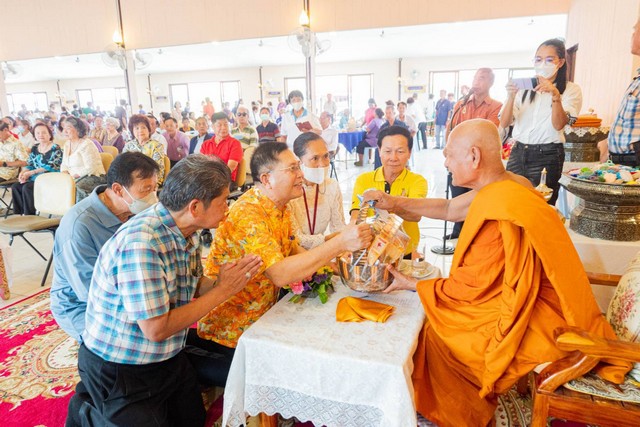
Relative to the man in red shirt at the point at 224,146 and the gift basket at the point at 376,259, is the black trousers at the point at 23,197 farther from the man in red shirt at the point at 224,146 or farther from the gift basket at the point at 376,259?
the gift basket at the point at 376,259

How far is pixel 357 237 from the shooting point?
150 cm

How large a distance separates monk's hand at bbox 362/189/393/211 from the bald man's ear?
22.5 inches

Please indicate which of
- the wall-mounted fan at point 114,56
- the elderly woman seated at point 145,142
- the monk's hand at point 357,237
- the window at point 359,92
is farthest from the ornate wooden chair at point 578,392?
the window at point 359,92

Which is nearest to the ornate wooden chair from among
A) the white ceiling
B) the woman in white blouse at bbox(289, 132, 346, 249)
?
the woman in white blouse at bbox(289, 132, 346, 249)

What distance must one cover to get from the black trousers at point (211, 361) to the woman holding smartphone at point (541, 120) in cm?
271

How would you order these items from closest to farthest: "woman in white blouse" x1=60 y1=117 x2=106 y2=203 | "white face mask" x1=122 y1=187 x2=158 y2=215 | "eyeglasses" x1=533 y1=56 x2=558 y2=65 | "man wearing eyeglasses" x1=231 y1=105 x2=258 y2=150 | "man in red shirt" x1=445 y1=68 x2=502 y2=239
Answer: "white face mask" x1=122 y1=187 x2=158 y2=215, "eyeglasses" x1=533 y1=56 x2=558 y2=65, "man in red shirt" x1=445 y1=68 x2=502 y2=239, "woman in white blouse" x1=60 y1=117 x2=106 y2=203, "man wearing eyeglasses" x1=231 y1=105 x2=258 y2=150

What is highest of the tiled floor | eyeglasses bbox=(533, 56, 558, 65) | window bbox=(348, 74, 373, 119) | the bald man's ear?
window bbox=(348, 74, 373, 119)

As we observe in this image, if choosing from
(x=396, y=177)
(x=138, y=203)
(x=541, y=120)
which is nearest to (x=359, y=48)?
(x=541, y=120)

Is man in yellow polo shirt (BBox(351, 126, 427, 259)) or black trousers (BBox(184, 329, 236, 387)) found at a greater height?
man in yellow polo shirt (BBox(351, 126, 427, 259))

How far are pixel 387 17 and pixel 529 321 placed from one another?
650 cm

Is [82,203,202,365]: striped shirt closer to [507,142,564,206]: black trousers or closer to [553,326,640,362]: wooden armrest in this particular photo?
[553,326,640,362]: wooden armrest

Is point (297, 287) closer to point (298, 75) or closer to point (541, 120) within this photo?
point (541, 120)

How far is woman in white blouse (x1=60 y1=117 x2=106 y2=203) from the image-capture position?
4.69 meters

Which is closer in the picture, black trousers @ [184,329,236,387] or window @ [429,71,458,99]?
black trousers @ [184,329,236,387]
